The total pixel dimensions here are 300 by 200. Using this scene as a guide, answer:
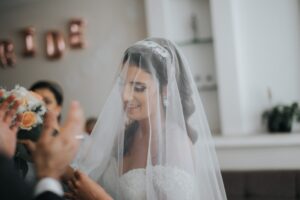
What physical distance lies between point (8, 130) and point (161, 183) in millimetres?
657

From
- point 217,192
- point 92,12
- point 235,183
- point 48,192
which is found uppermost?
point 92,12

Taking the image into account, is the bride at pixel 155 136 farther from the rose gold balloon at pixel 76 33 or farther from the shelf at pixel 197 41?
the rose gold balloon at pixel 76 33

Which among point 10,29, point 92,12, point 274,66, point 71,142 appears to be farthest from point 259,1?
point 71,142

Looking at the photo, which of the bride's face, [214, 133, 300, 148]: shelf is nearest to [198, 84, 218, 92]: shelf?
[214, 133, 300, 148]: shelf

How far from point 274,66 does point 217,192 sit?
5.94 ft

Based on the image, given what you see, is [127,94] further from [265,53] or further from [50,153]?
[265,53]

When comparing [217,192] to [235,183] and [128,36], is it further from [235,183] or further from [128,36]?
[128,36]

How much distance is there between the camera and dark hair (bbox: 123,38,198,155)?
1.47 meters

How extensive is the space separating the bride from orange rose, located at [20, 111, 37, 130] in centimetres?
25

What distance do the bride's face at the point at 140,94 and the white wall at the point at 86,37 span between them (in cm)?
194

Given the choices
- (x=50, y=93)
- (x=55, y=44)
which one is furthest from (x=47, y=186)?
(x=55, y=44)

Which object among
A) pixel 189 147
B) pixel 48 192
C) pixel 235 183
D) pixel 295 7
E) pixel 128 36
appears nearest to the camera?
pixel 48 192

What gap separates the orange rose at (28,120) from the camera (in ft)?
4.40

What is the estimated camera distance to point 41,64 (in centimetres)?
371
